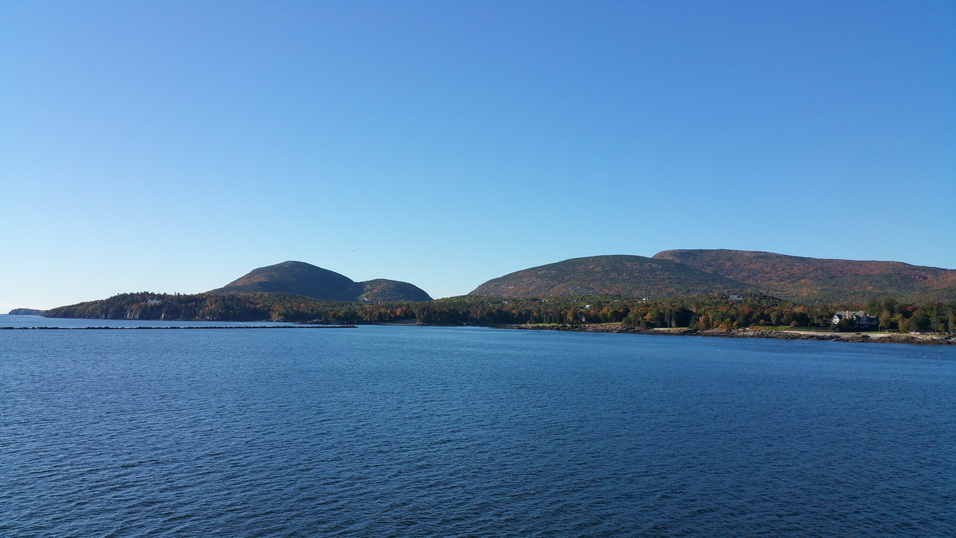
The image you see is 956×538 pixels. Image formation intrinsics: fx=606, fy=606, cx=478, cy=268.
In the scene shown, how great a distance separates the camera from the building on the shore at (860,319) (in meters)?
174

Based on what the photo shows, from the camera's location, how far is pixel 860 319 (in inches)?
6919

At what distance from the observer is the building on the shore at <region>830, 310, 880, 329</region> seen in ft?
572

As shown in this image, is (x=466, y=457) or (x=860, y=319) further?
(x=860, y=319)

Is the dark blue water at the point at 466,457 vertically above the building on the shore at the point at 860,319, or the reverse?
the building on the shore at the point at 860,319

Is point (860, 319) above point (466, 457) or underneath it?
above

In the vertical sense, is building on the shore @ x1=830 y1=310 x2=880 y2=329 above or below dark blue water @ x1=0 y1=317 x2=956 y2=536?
above

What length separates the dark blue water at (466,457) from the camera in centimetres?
2408

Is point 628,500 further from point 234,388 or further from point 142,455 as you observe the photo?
point 234,388

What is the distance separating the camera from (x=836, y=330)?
17225 centimetres

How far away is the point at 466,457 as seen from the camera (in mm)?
32750

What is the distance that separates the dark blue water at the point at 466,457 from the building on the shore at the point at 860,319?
121658 millimetres

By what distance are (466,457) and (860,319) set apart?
181407 millimetres

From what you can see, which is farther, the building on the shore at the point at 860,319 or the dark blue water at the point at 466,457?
the building on the shore at the point at 860,319

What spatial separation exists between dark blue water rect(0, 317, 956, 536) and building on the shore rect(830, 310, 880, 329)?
12166 cm
